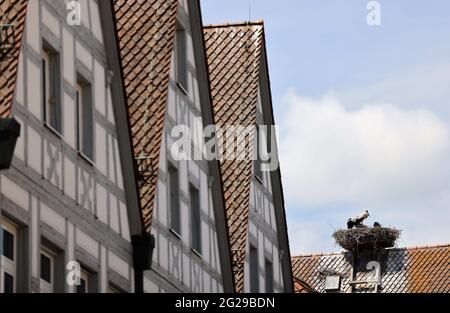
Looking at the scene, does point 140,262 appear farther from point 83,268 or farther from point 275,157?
point 275,157

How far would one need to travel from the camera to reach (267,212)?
35562 millimetres

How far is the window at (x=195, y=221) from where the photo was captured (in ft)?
94.3

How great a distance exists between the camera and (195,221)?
1143 inches

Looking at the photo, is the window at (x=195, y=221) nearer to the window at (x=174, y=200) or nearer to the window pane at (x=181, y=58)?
the window at (x=174, y=200)

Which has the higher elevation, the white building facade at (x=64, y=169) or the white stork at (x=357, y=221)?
the white stork at (x=357, y=221)

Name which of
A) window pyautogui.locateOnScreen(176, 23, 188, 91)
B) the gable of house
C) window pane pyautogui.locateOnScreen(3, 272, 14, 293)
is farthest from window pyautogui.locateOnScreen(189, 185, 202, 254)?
window pane pyautogui.locateOnScreen(3, 272, 14, 293)

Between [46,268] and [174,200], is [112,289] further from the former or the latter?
[174,200]

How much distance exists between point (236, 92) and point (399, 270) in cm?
2145

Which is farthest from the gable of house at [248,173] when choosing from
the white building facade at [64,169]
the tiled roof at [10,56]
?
the tiled roof at [10,56]

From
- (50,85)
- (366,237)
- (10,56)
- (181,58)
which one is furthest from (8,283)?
(366,237)

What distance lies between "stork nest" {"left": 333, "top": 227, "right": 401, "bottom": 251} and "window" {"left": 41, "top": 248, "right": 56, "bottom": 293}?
3383 centimetres

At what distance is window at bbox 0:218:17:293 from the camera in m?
18.9

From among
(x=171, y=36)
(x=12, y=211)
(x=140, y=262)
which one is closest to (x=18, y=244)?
(x=12, y=211)

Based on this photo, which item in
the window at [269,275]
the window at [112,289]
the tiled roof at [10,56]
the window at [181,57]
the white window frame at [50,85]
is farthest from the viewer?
the window at [269,275]
